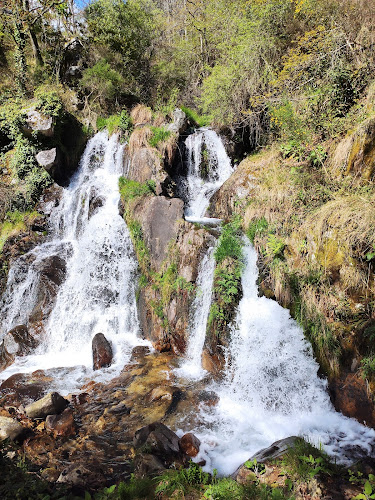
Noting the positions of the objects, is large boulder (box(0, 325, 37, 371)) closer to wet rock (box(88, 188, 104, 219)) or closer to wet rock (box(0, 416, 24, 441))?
wet rock (box(0, 416, 24, 441))

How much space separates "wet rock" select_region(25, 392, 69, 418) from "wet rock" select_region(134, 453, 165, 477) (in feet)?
7.03

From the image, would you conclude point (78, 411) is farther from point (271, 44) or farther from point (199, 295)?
point (271, 44)

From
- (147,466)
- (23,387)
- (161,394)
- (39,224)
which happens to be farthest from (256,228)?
(39,224)

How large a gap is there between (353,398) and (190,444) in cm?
252

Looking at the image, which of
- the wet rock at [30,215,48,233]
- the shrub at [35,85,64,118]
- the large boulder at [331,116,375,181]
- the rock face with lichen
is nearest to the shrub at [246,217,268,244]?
the rock face with lichen

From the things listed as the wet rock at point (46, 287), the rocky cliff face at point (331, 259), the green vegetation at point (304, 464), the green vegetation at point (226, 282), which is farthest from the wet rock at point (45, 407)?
the rocky cliff face at point (331, 259)

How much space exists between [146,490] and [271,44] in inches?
465

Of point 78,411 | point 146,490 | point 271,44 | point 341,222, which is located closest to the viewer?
point 146,490

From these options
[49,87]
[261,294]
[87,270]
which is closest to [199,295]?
[261,294]

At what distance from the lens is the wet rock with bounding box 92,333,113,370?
6.77 meters

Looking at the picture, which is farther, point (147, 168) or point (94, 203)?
point (94, 203)

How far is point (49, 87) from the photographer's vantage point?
535 inches

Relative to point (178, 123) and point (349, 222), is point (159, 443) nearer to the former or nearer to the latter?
point (349, 222)

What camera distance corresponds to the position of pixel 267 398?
512 centimetres
